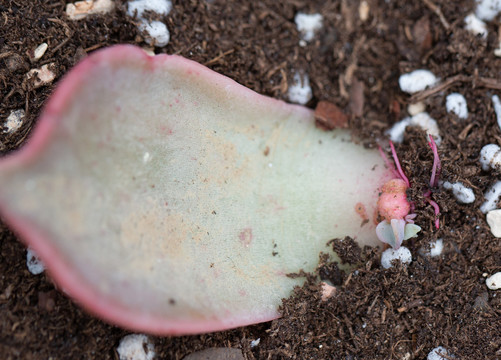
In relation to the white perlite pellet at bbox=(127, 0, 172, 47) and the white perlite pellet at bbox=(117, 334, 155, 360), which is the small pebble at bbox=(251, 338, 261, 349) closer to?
the white perlite pellet at bbox=(117, 334, 155, 360)

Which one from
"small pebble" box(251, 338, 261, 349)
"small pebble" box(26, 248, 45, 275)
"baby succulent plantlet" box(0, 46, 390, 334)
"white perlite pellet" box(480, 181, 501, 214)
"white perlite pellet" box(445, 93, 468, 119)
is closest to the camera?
"baby succulent plantlet" box(0, 46, 390, 334)

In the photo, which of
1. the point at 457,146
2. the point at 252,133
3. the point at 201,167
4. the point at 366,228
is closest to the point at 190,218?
the point at 201,167

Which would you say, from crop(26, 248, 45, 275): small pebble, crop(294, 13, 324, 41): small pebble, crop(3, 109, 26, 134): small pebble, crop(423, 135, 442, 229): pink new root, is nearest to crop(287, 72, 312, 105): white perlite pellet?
crop(294, 13, 324, 41): small pebble

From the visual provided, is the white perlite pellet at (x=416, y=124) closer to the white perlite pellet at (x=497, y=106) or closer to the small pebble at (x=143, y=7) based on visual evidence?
the white perlite pellet at (x=497, y=106)

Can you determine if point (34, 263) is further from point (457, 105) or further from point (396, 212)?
point (457, 105)

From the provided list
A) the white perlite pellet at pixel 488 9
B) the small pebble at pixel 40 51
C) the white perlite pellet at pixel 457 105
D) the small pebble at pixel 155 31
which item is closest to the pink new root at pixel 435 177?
the white perlite pellet at pixel 457 105

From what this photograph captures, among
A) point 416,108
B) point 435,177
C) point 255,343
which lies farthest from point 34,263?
point 416,108

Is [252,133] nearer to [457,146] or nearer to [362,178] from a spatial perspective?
[362,178]
